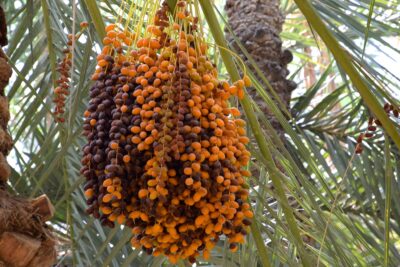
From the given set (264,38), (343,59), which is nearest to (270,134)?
(264,38)

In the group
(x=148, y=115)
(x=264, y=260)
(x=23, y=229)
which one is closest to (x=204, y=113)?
(x=148, y=115)

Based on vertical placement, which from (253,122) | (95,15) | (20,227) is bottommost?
(20,227)

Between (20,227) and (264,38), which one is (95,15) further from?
(264,38)

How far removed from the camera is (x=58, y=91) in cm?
129

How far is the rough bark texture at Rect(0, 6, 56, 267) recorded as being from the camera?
1265mm

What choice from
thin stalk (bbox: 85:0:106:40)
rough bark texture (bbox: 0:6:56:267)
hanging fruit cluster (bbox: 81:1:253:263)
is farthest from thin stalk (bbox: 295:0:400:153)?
rough bark texture (bbox: 0:6:56:267)

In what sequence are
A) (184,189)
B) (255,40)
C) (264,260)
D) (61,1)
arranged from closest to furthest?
1. (184,189)
2. (264,260)
3. (61,1)
4. (255,40)

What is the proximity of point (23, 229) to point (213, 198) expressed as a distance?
→ 421 millimetres

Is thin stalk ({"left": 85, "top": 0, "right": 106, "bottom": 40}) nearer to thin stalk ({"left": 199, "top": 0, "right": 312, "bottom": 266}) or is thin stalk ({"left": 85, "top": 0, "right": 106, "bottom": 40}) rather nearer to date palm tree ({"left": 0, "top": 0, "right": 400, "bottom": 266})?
date palm tree ({"left": 0, "top": 0, "right": 400, "bottom": 266})

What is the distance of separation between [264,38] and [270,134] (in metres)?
0.88

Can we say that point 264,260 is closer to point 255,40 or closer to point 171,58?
point 171,58

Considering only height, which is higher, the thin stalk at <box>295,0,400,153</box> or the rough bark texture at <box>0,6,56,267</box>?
the thin stalk at <box>295,0,400,153</box>

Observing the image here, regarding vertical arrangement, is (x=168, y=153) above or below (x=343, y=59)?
below

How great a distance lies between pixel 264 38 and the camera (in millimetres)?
3182
